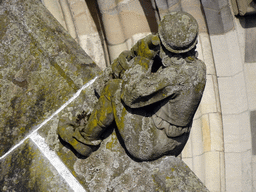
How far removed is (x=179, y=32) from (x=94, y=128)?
787 mm

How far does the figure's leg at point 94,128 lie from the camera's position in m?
1.96

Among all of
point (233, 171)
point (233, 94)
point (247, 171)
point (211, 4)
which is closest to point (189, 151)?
point (233, 171)

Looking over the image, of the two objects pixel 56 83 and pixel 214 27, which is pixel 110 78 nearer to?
pixel 56 83

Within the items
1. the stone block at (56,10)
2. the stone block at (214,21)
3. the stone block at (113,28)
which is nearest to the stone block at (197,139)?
the stone block at (214,21)

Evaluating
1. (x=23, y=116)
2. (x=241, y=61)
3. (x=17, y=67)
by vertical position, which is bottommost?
(x=241, y=61)

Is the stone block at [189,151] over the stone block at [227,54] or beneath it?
beneath

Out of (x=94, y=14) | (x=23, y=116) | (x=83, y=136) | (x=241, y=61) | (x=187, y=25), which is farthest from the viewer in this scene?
(x=94, y=14)

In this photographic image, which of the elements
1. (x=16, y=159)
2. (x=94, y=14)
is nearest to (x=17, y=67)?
(x=16, y=159)

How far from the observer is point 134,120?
6.18 ft

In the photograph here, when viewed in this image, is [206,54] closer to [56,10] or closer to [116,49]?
[116,49]

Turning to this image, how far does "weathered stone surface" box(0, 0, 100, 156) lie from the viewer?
7.31 ft

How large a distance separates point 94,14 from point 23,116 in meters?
1.94

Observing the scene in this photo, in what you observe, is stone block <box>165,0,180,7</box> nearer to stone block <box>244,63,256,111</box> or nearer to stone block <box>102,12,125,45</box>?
stone block <box>102,12,125,45</box>

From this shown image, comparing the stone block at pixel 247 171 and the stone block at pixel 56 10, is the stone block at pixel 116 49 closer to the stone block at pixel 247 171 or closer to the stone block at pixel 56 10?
the stone block at pixel 56 10
